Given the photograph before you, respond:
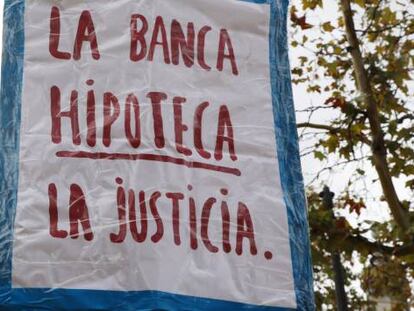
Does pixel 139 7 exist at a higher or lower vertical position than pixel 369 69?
lower

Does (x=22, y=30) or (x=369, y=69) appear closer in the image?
(x=22, y=30)

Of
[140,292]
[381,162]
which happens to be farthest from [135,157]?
[381,162]

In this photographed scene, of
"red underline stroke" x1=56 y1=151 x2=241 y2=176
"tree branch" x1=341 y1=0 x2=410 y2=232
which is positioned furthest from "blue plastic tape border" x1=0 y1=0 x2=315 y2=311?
"tree branch" x1=341 y1=0 x2=410 y2=232

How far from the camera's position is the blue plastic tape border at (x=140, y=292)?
8.75 feet

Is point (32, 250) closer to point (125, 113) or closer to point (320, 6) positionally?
point (125, 113)

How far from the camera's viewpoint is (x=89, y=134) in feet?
9.70

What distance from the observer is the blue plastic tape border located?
2.67 m

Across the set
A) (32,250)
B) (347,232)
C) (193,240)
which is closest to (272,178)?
(193,240)

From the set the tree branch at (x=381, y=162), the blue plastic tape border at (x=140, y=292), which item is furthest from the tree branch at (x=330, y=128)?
the blue plastic tape border at (x=140, y=292)

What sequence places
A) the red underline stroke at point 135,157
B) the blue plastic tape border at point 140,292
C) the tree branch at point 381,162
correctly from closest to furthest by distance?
the blue plastic tape border at point 140,292
the red underline stroke at point 135,157
the tree branch at point 381,162

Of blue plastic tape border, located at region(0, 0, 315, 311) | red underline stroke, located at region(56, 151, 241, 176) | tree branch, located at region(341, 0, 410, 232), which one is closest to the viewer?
blue plastic tape border, located at region(0, 0, 315, 311)

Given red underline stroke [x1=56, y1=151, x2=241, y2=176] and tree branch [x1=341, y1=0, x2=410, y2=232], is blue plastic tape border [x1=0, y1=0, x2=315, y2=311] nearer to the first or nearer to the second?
red underline stroke [x1=56, y1=151, x2=241, y2=176]

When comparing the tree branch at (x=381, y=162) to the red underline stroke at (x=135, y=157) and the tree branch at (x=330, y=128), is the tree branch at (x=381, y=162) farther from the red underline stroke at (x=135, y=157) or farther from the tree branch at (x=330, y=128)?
the red underline stroke at (x=135, y=157)

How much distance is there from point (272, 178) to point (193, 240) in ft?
1.49
